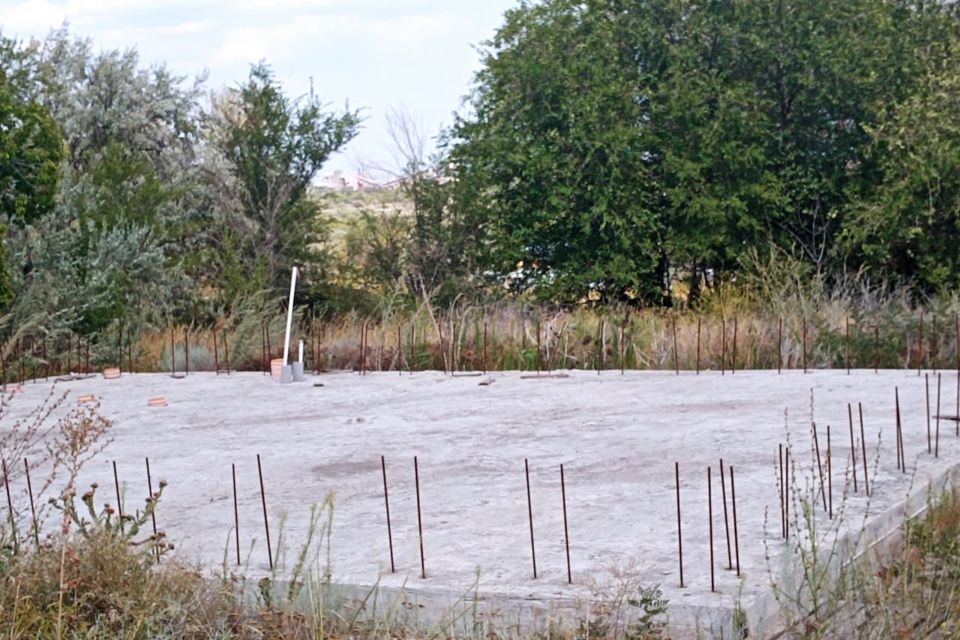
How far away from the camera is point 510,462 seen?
20.7 ft

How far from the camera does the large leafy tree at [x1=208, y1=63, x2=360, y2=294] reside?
1908 cm

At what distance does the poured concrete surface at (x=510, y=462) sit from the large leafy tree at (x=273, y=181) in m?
9.40

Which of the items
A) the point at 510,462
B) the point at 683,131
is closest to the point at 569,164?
the point at 683,131

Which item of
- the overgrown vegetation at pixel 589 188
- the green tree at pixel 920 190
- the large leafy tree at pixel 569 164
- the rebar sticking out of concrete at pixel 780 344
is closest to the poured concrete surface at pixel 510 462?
the rebar sticking out of concrete at pixel 780 344

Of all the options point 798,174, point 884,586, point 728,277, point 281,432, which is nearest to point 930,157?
point 798,174

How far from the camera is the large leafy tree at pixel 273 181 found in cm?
1908

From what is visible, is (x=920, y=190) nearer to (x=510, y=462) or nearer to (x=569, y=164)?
(x=569, y=164)

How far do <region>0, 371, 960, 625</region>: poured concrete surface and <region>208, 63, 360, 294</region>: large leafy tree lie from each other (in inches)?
370

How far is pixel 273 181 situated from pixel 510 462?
13.4 m

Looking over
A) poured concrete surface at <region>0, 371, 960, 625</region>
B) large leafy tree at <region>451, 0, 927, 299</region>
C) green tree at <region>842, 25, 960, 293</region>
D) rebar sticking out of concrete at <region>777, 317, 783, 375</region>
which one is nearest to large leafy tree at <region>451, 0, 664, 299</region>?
large leafy tree at <region>451, 0, 927, 299</region>

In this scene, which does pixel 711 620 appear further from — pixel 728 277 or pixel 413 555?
pixel 728 277

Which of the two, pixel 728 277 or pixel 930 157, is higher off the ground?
pixel 930 157

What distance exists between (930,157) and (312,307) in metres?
8.56

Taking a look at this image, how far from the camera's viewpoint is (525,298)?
17.3 metres
